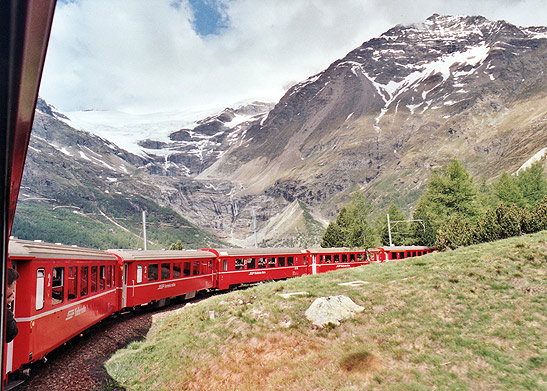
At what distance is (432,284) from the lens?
616 inches

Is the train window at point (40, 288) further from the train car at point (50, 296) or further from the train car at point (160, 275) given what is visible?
the train car at point (160, 275)

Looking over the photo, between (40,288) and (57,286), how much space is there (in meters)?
1.25

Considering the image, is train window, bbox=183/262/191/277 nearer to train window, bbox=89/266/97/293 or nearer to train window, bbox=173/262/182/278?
train window, bbox=173/262/182/278

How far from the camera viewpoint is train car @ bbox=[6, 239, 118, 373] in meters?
10.4

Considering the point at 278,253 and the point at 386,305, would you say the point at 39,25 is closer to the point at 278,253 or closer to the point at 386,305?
the point at 386,305

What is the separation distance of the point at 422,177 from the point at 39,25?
7581 inches

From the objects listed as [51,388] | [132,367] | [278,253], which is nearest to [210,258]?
[278,253]

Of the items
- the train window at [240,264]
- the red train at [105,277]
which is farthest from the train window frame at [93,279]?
the train window at [240,264]

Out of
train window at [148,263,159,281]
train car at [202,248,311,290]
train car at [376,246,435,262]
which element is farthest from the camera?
train car at [376,246,435,262]

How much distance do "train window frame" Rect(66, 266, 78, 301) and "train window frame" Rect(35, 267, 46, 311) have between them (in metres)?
1.93

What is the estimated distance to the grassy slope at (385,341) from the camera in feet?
33.2

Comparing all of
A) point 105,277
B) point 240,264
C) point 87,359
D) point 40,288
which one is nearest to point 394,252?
point 240,264

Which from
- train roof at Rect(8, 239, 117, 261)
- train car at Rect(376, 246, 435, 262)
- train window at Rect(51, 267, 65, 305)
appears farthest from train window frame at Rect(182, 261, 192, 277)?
train car at Rect(376, 246, 435, 262)

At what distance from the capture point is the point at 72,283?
13.9 meters
